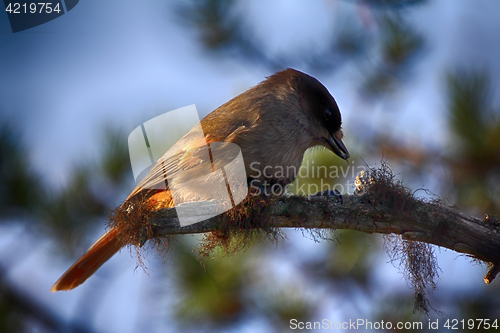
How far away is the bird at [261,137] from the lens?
309 cm

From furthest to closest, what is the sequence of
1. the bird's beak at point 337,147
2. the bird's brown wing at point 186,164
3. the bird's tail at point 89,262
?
the bird's beak at point 337,147, the bird's tail at point 89,262, the bird's brown wing at point 186,164

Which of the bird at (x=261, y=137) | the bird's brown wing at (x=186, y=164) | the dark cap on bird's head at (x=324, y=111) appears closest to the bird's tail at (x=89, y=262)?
the bird at (x=261, y=137)

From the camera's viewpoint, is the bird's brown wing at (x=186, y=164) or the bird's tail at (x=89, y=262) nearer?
the bird's brown wing at (x=186, y=164)

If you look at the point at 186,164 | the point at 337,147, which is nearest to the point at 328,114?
the point at 337,147

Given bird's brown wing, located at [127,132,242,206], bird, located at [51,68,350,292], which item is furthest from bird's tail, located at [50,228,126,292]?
bird's brown wing, located at [127,132,242,206]

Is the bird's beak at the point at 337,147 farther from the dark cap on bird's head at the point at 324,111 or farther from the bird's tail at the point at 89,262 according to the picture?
the bird's tail at the point at 89,262

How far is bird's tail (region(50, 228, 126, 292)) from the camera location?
3.40m

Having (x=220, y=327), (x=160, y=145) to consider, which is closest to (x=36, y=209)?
(x=160, y=145)

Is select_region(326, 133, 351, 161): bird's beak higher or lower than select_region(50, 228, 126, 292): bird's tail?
higher

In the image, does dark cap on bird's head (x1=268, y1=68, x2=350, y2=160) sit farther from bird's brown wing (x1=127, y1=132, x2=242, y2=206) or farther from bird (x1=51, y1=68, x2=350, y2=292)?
bird's brown wing (x1=127, y1=132, x2=242, y2=206)

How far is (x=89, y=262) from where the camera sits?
3.47 meters

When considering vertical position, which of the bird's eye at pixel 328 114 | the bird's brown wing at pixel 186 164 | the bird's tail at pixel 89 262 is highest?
the bird's eye at pixel 328 114

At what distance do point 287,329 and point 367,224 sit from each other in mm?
1395

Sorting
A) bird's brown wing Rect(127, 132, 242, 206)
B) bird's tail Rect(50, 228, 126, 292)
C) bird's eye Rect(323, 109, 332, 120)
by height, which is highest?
bird's eye Rect(323, 109, 332, 120)
